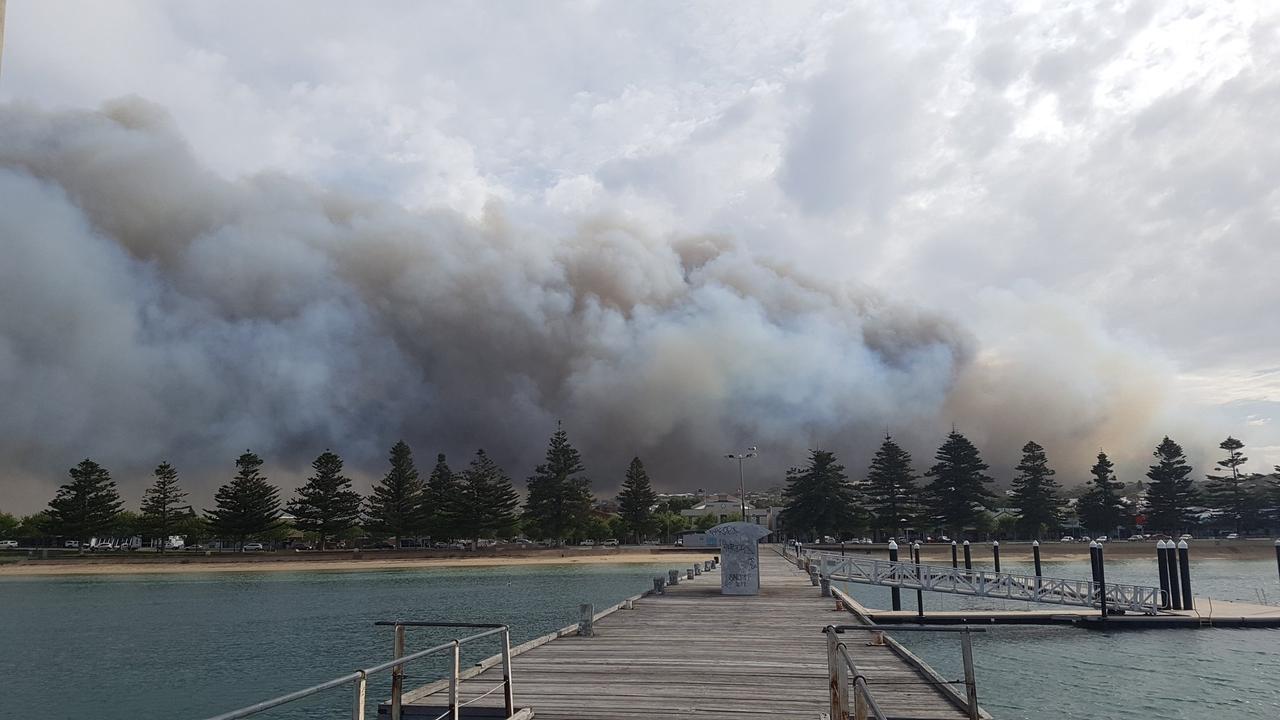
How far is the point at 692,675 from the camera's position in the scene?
11.7m

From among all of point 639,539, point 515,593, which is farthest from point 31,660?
point 639,539

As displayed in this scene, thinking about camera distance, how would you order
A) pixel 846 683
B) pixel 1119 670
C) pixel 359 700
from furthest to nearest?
pixel 1119 670 < pixel 846 683 < pixel 359 700

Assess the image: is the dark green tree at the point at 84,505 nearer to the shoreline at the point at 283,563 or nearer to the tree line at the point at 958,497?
the shoreline at the point at 283,563

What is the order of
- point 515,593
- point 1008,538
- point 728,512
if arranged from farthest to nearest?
point 728,512, point 1008,538, point 515,593

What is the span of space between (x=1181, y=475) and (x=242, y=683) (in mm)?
104581

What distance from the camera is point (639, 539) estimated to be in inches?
4215

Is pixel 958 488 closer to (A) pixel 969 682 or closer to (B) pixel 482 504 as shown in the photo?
(B) pixel 482 504

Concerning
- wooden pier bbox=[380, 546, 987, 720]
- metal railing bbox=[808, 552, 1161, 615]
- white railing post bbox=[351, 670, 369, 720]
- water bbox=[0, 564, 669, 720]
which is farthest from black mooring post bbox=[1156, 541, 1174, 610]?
white railing post bbox=[351, 670, 369, 720]

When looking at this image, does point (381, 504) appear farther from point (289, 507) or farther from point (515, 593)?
point (515, 593)

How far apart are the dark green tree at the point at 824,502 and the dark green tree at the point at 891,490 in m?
2.48

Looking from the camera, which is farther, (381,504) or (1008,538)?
(1008,538)

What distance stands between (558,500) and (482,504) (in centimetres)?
970

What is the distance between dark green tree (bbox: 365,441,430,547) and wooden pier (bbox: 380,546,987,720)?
260 ft

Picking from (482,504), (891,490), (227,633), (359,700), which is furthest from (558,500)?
(359,700)
